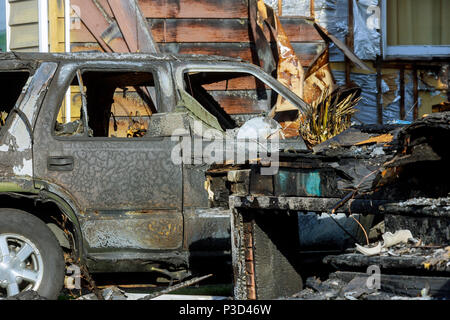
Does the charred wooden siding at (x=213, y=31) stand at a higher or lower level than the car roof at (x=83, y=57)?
higher

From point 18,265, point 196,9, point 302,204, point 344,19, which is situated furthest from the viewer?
point 344,19

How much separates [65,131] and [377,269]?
3.09m

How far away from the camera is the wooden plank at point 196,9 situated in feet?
28.7

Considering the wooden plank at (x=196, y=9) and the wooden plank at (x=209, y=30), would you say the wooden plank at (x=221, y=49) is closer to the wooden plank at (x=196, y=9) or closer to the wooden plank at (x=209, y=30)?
the wooden plank at (x=209, y=30)

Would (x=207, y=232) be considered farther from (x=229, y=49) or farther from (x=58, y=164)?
(x=229, y=49)

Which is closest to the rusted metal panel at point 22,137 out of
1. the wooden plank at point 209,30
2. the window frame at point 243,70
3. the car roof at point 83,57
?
the car roof at point 83,57

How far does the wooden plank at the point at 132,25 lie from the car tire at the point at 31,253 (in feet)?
12.0

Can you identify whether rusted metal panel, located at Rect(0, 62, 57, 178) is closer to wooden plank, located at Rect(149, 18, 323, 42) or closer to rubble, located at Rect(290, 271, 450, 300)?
rubble, located at Rect(290, 271, 450, 300)

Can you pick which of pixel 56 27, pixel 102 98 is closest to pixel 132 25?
pixel 56 27

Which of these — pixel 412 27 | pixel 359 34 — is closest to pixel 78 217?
pixel 359 34

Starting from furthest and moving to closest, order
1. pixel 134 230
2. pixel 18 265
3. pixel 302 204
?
pixel 134 230
pixel 18 265
pixel 302 204

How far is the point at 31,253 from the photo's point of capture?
514 cm

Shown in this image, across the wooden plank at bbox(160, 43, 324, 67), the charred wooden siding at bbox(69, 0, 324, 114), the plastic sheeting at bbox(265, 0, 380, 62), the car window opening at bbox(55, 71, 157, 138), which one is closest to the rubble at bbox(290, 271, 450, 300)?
the car window opening at bbox(55, 71, 157, 138)

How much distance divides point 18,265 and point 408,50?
592 cm
